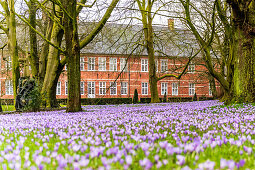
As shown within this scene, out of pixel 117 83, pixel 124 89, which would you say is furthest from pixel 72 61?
pixel 124 89

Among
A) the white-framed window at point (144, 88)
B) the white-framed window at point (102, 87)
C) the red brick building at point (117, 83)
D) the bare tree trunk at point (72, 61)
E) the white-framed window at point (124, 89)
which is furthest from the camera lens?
the white-framed window at point (144, 88)

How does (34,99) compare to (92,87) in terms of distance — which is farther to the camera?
(92,87)

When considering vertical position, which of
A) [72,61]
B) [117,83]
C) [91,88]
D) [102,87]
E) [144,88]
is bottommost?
[144,88]

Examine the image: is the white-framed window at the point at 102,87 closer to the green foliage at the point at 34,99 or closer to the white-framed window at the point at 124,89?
the white-framed window at the point at 124,89

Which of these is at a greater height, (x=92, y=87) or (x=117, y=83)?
(x=117, y=83)

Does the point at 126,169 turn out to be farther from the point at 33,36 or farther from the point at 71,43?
the point at 33,36

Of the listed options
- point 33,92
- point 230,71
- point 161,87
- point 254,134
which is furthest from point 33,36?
point 161,87

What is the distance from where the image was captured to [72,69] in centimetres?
1077

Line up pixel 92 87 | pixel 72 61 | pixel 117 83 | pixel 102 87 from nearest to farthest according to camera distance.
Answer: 1. pixel 72 61
2. pixel 117 83
3. pixel 92 87
4. pixel 102 87

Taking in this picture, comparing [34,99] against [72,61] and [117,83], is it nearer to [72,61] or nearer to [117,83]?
[72,61]

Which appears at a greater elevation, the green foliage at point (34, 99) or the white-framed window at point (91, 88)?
the white-framed window at point (91, 88)

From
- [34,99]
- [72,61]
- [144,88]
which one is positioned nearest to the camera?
[72,61]

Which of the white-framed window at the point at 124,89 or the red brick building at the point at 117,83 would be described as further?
the white-framed window at the point at 124,89

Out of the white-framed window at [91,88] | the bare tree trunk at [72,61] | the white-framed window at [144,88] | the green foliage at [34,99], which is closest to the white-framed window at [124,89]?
the white-framed window at [144,88]
